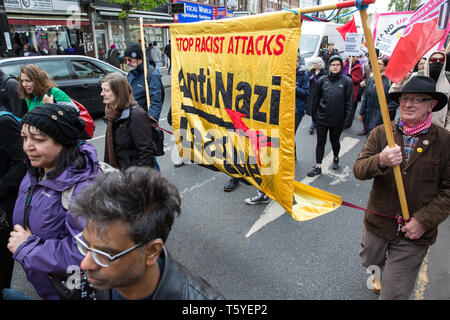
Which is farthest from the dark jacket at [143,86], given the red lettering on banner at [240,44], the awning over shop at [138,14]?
the awning over shop at [138,14]

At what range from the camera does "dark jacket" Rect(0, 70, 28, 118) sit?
411 cm

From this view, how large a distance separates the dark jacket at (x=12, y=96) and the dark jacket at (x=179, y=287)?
3.88 meters

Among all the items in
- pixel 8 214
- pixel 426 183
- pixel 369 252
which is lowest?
pixel 369 252

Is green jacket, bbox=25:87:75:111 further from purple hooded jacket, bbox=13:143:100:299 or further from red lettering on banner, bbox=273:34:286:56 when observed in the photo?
red lettering on banner, bbox=273:34:286:56

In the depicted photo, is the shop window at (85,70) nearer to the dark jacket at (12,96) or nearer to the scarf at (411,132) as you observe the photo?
the dark jacket at (12,96)

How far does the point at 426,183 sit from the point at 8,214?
3115mm

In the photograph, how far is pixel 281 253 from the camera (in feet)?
10.8

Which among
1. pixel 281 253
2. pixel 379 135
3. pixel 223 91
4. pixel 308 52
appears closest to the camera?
pixel 379 135

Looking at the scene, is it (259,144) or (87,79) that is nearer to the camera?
(259,144)

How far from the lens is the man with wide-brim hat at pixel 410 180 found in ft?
6.40

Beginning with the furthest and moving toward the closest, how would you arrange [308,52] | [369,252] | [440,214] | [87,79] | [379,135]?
[308,52]
[87,79]
[369,252]
[379,135]
[440,214]

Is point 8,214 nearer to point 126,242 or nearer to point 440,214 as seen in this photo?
point 126,242

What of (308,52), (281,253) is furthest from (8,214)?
(308,52)

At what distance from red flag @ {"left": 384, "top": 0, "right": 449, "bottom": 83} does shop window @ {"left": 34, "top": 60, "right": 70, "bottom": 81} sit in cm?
800
